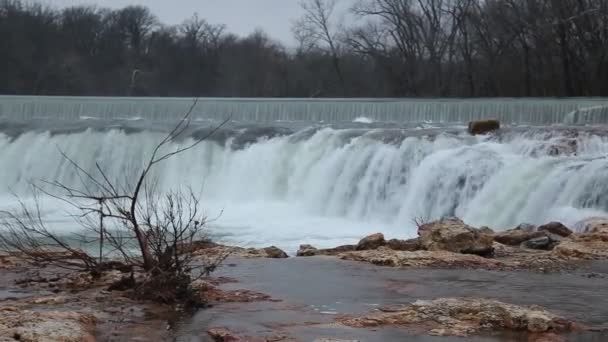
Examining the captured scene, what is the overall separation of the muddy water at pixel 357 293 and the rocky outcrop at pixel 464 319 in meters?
0.17

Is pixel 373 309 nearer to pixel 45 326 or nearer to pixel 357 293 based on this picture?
pixel 357 293

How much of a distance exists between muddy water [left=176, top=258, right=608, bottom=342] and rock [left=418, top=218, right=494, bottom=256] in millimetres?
1027

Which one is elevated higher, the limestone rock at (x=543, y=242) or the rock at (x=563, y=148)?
the rock at (x=563, y=148)

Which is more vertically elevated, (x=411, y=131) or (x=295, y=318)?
(x=411, y=131)

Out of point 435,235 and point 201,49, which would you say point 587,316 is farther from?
point 201,49

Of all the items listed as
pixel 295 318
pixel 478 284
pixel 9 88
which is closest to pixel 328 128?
pixel 478 284

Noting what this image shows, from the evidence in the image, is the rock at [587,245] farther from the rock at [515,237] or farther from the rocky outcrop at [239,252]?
the rocky outcrop at [239,252]

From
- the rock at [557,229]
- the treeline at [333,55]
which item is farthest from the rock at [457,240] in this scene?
the treeline at [333,55]

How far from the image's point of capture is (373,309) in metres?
6.45

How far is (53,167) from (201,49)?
4239cm

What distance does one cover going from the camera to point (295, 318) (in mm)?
6180

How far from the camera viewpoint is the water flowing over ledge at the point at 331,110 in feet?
72.4

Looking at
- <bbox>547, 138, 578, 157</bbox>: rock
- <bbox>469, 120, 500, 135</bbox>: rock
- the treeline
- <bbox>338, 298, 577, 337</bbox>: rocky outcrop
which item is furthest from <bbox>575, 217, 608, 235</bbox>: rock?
the treeline

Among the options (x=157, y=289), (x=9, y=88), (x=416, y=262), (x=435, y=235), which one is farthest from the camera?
(x=9, y=88)
